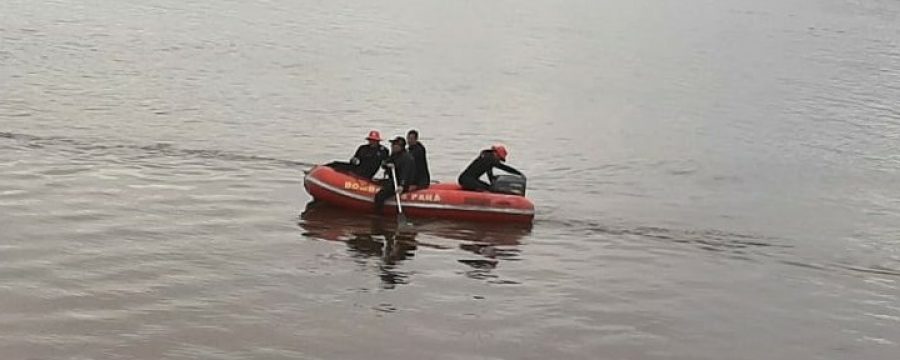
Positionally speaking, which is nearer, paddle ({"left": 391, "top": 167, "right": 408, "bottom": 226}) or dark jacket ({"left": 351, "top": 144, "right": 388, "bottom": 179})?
paddle ({"left": 391, "top": 167, "right": 408, "bottom": 226})

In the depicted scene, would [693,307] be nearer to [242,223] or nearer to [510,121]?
[242,223]

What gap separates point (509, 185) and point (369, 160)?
7.43 feet

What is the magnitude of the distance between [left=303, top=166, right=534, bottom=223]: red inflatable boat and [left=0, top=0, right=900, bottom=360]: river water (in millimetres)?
273

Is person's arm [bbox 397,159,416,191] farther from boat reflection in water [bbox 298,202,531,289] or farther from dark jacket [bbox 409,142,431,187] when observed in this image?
boat reflection in water [bbox 298,202,531,289]

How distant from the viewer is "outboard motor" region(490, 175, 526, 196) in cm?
1866

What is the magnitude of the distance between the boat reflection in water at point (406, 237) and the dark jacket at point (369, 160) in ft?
2.34

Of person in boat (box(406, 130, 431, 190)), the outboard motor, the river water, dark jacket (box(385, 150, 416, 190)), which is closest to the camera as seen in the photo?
the river water

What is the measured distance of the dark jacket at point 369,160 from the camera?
60.8 feet

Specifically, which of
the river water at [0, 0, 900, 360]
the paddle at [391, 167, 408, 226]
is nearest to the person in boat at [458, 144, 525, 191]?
the river water at [0, 0, 900, 360]

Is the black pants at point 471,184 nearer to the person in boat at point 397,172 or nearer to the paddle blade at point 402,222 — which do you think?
the person in boat at point 397,172

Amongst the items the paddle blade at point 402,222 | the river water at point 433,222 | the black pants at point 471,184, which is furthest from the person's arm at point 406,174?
the black pants at point 471,184

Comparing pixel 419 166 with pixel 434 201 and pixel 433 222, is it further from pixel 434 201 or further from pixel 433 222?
pixel 433 222

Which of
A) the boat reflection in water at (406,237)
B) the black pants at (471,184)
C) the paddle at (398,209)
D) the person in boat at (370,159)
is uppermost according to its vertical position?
the person in boat at (370,159)

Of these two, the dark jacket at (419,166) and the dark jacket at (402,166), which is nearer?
the dark jacket at (402,166)
